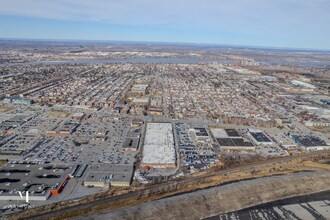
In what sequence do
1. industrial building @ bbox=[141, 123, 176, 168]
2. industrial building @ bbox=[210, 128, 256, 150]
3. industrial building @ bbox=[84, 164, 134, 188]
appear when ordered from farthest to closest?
industrial building @ bbox=[210, 128, 256, 150] → industrial building @ bbox=[141, 123, 176, 168] → industrial building @ bbox=[84, 164, 134, 188]

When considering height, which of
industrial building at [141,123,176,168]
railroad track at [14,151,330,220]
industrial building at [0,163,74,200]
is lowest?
railroad track at [14,151,330,220]

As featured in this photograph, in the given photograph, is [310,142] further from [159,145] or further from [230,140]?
[159,145]

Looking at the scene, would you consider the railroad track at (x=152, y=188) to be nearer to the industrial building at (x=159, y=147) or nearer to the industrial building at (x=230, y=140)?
the industrial building at (x=230, y=140)

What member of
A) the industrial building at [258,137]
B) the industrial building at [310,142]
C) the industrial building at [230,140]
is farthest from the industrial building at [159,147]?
the industrial building at [310,142]

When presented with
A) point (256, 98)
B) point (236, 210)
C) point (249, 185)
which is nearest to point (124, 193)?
point (236, 210)

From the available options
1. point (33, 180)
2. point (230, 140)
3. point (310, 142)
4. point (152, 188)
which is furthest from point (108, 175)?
point (310, 142)

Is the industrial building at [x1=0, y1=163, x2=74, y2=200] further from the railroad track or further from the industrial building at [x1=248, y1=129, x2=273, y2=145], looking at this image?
the industrial building at [x1=248, y1=129, x2=273, y2=145]

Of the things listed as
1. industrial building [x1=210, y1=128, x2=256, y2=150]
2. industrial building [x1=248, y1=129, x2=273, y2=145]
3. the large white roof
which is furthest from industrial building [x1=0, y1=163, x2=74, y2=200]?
industrial building [x1=248, y1=129, x2=273, y2=145]

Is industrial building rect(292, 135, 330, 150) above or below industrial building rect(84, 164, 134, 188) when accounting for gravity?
above

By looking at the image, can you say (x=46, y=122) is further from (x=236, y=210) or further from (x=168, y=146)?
(x=236, y=210)
